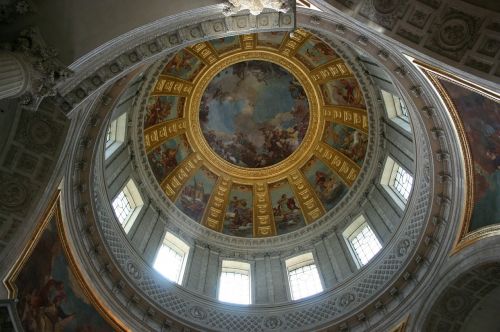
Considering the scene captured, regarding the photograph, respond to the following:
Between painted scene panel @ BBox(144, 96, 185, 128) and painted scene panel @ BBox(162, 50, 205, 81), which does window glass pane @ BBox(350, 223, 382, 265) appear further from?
painted scene panel @ BBox(162, 50, 205, 81)

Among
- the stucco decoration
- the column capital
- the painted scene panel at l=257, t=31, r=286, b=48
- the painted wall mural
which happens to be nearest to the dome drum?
the painted wall mural

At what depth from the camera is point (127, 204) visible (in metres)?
18.6

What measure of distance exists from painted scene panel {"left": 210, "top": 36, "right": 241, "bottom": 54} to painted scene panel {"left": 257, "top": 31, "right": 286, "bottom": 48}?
1.09 m

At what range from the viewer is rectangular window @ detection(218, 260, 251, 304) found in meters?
18.3

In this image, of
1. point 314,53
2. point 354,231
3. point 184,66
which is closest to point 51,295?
point 354,231

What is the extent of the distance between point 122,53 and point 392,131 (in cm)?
1275

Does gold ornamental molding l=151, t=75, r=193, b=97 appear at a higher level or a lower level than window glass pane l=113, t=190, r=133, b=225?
higher

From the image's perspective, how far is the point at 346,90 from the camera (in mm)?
22406

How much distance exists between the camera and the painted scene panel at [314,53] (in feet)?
71.0

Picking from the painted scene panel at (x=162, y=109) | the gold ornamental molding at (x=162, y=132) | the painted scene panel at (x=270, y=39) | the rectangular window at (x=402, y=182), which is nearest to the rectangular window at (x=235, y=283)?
the gold ornamental molding at (x=162, y=132)

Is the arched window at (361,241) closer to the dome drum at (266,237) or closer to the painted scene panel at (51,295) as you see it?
the dome drum at (266,237)

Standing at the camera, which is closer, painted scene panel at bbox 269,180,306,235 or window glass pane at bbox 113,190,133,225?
window glass pane at bbox 113,190,133,225

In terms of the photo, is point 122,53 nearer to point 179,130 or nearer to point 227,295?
point 227,295

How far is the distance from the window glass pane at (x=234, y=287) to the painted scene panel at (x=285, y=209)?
3664 mm
